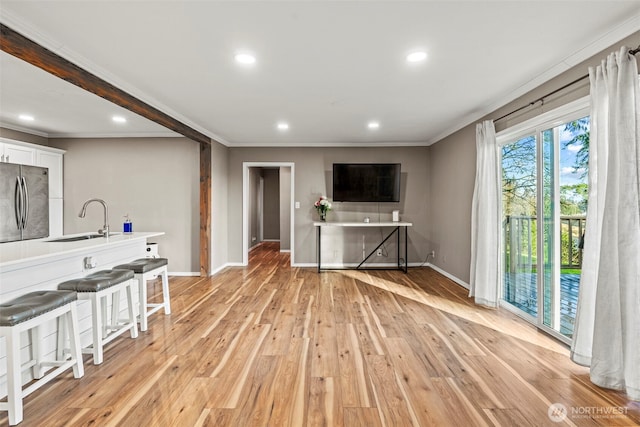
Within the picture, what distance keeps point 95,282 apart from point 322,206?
3.95 meters

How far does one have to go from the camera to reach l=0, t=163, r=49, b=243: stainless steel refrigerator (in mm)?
4141

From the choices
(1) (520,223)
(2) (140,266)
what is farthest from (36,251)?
(1) (520,223)

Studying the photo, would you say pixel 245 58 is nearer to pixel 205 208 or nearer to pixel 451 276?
pixel 205 208

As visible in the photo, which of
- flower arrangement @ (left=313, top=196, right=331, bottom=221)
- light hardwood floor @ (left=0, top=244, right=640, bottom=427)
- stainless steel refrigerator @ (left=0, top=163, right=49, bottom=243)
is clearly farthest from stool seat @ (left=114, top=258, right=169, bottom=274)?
flower arrangement @ (left=313, top=196, right=331, bottom=221)

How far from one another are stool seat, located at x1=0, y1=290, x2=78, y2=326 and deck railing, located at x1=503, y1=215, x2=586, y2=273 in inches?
156

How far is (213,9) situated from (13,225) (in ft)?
14.8

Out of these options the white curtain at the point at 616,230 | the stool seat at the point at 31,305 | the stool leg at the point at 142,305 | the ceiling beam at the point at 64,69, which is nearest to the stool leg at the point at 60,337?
the stool seat at the point at 31,305

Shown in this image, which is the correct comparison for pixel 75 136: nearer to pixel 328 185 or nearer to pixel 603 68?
pixel 328 185

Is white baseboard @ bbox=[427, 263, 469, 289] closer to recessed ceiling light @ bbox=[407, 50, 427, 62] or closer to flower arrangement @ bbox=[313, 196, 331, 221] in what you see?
flower arrangement @ bbox=[313, 196, 331, 221]

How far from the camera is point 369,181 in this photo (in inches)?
232

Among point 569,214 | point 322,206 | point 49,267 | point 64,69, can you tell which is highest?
point 64,69

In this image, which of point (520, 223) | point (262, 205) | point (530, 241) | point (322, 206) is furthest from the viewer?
point (262, 205)

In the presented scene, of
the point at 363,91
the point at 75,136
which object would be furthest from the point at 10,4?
the point at 75,136

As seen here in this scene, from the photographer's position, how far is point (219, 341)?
9.08 feet
